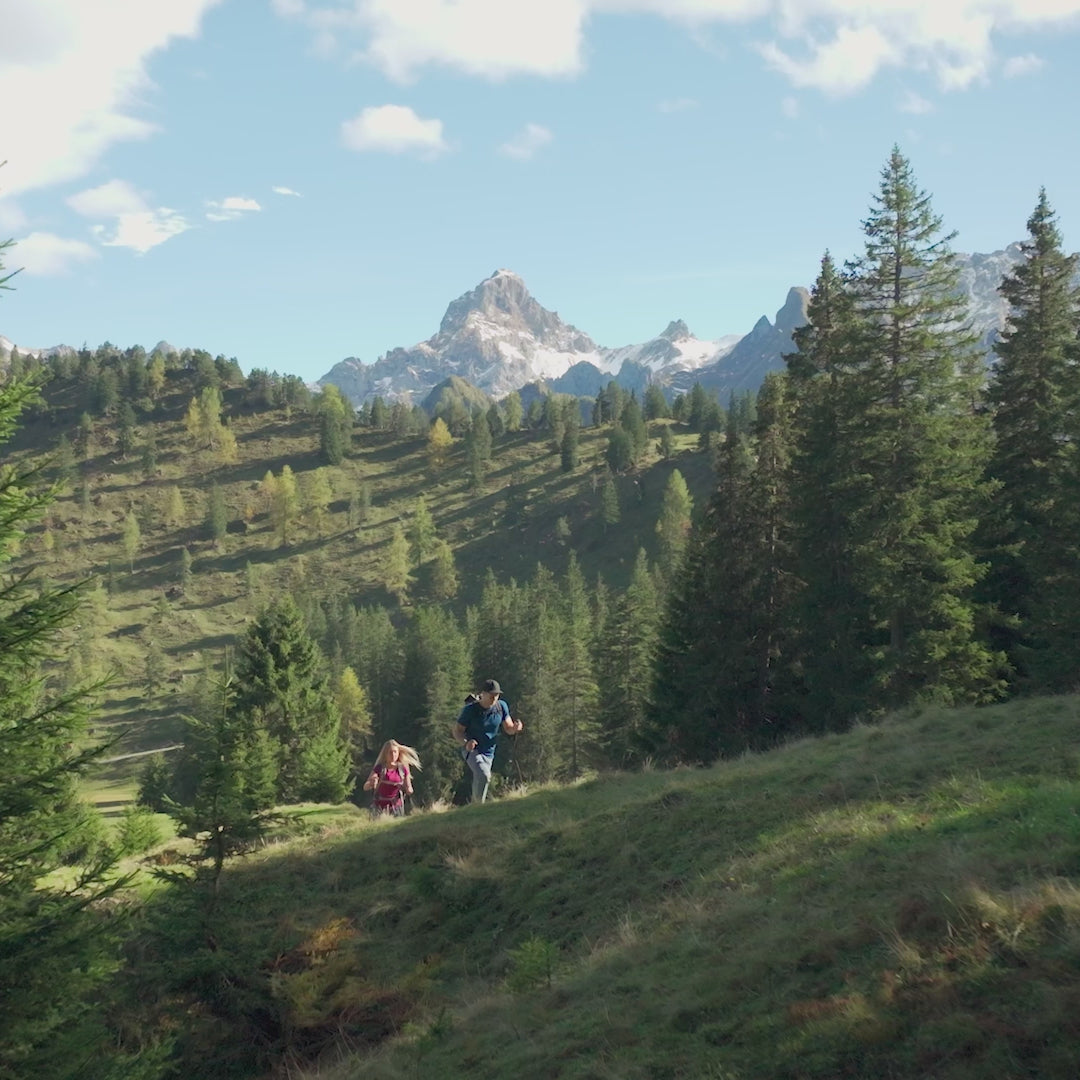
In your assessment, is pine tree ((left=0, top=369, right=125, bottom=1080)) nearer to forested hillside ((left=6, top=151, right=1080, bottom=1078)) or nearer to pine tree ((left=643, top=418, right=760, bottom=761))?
forested hillside ((left=6, top=151, right=1080, bottom=1078))

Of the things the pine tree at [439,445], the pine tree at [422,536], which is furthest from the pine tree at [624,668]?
the pine tree at [439,445]

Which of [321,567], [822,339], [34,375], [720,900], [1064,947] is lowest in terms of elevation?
[321,567]

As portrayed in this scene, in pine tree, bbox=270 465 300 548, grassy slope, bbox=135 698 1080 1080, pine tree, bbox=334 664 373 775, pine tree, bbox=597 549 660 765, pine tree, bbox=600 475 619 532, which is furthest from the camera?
pine tree, bbox=270 465 300 548

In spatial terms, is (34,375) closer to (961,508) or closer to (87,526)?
(961,508)

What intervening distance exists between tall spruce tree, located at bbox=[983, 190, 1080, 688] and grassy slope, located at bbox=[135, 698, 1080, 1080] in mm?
10703

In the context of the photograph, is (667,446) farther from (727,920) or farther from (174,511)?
(727,920)

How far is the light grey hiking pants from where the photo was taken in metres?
16.0

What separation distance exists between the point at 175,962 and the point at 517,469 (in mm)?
169047

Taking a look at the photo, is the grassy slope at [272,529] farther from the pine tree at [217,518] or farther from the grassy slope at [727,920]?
the grassy slope at [727,920]

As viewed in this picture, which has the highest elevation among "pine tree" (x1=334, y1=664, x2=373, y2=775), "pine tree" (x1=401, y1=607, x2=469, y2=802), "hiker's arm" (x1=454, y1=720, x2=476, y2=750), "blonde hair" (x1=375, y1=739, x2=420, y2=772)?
"hiker's arm" (x1=454, y1=720, x2=476, y2=750)

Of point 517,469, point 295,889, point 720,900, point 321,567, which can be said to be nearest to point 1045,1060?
point 720,900

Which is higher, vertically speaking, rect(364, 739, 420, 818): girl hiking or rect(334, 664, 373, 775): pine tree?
rect(364, 739, 420, 818): girl hiking

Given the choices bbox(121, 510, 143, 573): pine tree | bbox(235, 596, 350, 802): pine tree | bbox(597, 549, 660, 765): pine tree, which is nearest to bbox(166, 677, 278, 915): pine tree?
bbox(235, 596, 350, 802): pine tree

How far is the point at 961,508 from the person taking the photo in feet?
80.0
